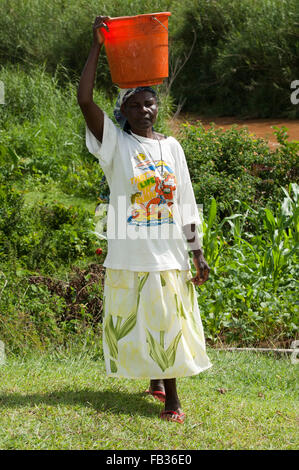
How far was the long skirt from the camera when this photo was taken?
3256mm

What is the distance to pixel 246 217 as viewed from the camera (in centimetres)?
611

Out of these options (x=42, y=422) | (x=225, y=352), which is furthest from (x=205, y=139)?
(x=42, y=422)

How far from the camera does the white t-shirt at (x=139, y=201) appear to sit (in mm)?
3242

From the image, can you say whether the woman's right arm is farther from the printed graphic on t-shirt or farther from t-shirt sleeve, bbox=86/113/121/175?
the printed graphic on t-shirt

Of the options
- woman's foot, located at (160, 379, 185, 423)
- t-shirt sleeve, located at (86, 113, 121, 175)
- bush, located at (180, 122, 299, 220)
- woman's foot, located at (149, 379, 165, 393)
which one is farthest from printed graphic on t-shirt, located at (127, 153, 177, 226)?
bush, located at (180, 122, 299, 220)

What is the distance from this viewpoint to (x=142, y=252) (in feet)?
10.7

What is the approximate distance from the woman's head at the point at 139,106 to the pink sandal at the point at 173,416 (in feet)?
4.78

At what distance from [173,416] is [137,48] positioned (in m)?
1.84

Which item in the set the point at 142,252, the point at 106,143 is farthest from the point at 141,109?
the point at 142,252

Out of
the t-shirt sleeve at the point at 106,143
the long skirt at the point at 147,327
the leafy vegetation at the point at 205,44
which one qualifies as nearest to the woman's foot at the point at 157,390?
the long skirt at the point at 147,327

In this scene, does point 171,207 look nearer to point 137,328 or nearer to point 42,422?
point 137,328

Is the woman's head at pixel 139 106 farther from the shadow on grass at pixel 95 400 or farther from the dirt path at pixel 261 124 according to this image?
the dirt path at pixel 261 124

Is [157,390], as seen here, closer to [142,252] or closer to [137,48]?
[142,252]

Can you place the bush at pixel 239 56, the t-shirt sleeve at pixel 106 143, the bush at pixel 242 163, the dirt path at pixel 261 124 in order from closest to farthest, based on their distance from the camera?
the t-shirt sleeve at pixel 106 143
the bush at pixel 242 163
the dirt path at pixel 261 124
the bush at pixel 239 56
